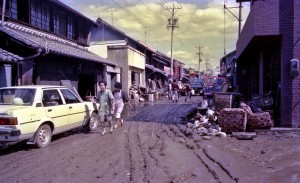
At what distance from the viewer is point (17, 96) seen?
884 cm

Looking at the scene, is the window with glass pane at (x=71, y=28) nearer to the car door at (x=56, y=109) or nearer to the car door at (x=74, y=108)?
the car door at (x=74, y=108)

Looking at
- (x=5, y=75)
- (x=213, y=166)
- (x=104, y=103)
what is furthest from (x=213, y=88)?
(x=213, y=166)

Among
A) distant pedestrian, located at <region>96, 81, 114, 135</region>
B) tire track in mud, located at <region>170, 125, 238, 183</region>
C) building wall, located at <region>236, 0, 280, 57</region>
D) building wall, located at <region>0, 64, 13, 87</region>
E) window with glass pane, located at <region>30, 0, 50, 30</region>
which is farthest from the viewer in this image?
window with glass pane, located at <region>30, 0, 50, 30</region>

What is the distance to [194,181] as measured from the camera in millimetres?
5609

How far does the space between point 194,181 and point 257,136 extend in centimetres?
534

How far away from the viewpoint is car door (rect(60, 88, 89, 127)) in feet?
33.0

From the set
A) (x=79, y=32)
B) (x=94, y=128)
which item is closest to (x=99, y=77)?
(x=79, y=32)

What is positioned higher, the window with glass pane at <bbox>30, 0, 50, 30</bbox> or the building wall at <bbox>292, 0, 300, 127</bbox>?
the window with glass pane at <bbox>30, 0, 50, 30</bbox>

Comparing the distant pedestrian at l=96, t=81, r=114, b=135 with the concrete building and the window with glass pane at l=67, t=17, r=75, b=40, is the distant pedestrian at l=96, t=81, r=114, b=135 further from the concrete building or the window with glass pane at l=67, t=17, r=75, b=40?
the window with glass pane at l=67, t=17, r=75, b=40

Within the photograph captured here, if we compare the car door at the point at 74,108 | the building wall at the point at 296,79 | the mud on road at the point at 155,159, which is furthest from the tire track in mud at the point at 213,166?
the building wall at the point at 296,79

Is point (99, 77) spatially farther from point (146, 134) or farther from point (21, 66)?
point (146, 134)

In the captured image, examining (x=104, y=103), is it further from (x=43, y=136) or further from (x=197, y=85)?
(x=197, y=85)

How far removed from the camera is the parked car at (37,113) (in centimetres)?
774

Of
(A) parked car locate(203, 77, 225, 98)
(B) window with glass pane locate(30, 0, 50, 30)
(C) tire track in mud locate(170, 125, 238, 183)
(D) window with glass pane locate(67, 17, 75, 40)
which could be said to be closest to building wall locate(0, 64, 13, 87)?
(B) window with glass pane locate(30, 0, 50, 30)
